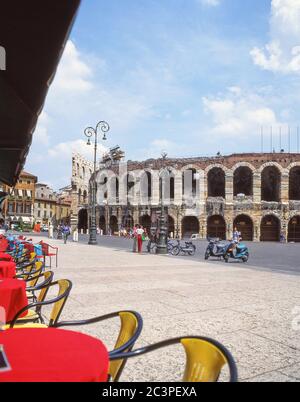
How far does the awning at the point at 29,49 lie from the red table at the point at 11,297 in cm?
225

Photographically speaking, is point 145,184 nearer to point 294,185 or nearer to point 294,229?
point 294,229

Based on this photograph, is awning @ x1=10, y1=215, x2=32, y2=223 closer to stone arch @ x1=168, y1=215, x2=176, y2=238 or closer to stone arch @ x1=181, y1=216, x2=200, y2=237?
stone arch @ x1=168, y1=215, x2=176, y2=238

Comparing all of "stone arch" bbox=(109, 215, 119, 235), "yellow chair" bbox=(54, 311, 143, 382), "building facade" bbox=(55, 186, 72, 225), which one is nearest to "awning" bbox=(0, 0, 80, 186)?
"yellow chair" bbox=(54, 311, 143, 382)

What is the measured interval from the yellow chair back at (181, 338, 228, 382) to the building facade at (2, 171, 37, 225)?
76.8 m

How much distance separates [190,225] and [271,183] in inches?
487

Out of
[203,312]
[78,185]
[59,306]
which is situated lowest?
[203,312]

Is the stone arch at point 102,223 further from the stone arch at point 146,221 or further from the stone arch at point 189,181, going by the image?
the stone arch at point 189,181

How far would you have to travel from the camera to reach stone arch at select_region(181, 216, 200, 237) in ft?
146

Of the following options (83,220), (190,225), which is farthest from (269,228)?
(83,220)

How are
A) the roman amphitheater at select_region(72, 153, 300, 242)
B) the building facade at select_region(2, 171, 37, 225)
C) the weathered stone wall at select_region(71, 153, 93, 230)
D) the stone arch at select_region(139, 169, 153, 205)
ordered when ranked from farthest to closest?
the building facade at select_region(2, 171, 37, 225) → the weathered stone wall at select_region(71, 153, 93, 230) → the stone arch at select_region(139, 169, 153, 205) → the roman amphitheater at select_region(72, 153, 300, 242)

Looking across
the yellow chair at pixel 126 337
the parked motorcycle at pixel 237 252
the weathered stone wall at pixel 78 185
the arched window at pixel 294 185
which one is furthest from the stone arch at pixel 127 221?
the yellow chair at pixel 126 337

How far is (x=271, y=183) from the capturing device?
46781 millimetres

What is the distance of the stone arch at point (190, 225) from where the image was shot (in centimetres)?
4444
